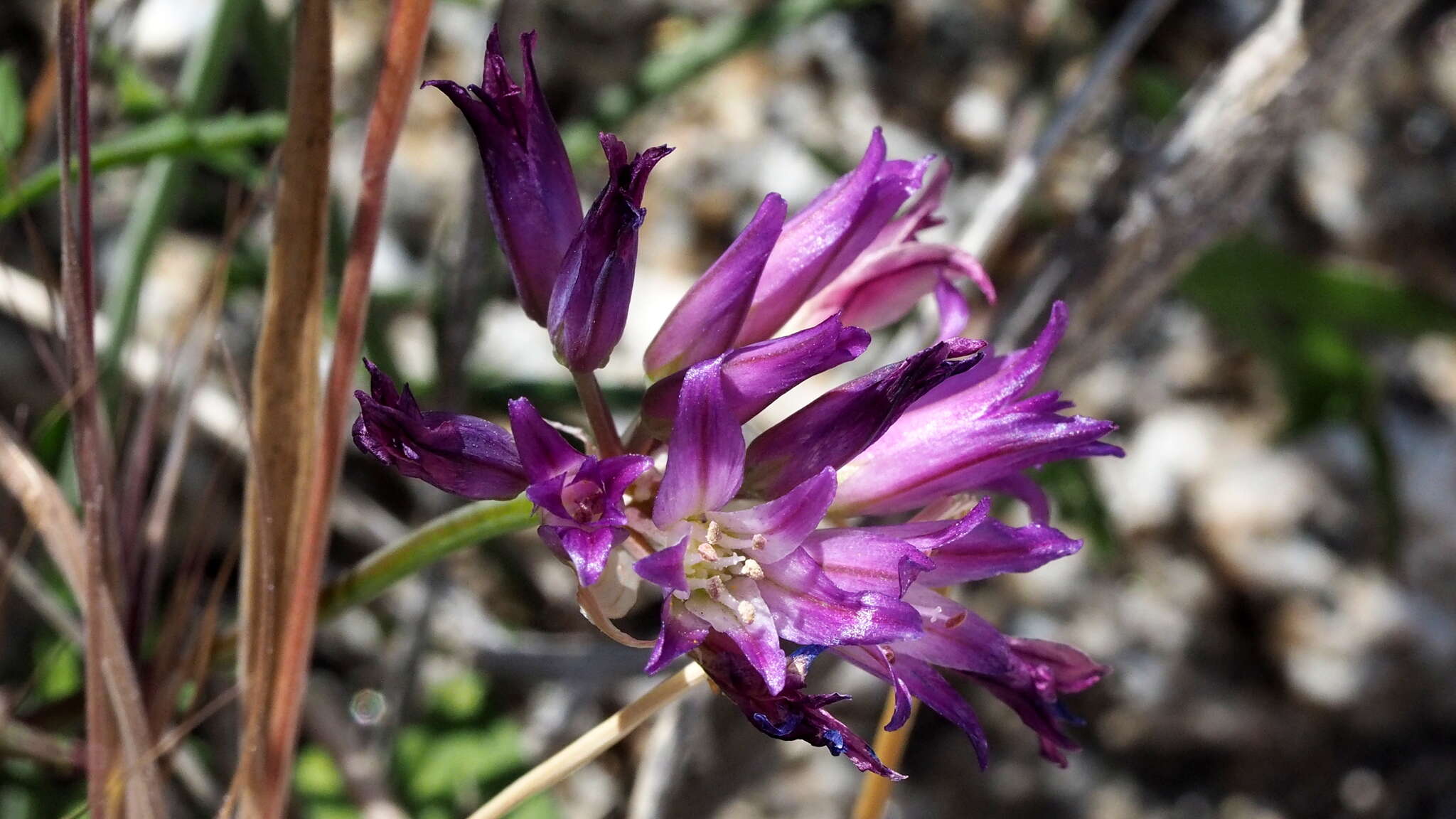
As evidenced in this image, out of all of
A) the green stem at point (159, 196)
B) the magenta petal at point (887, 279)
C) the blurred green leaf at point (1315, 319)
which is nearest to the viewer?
the magenta petal at point (887, 279)

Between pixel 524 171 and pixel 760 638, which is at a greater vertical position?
pixel 524 171

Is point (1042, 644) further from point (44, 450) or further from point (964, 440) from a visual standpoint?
point (44, 450)

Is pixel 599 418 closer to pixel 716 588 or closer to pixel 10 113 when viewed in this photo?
pixel 716 588

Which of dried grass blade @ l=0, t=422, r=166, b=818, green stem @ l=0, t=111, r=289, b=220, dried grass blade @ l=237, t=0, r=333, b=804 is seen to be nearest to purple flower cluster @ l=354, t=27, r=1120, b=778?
dried grass blade @ l=237, t=0, r=333, b=804

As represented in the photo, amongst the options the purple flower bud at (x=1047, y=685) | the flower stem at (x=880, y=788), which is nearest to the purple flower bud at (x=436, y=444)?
the purple flower bud at (x=1047, y=685)

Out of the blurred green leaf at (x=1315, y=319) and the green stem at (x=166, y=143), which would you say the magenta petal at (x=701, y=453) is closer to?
the green stem at (x=166, y=143)

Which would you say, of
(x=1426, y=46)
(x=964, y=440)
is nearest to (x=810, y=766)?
(x=964, y=440)

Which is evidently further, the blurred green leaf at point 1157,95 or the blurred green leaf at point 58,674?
the blurred green leaf at point 1157,95

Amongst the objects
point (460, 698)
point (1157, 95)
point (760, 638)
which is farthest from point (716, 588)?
point (1157, 95)
